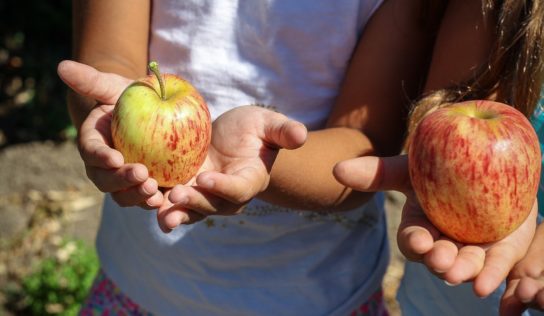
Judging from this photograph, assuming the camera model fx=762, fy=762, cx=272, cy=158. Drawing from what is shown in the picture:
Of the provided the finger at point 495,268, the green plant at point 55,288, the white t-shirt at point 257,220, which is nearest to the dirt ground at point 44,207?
the green plant at point 55,288

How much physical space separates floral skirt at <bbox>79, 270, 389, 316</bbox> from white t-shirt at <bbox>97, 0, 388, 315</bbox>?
0.03m

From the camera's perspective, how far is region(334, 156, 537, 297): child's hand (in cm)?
127

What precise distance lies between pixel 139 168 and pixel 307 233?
0.59 meters

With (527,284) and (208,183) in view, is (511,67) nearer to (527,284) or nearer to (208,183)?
(527,284)

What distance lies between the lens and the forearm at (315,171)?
163cm

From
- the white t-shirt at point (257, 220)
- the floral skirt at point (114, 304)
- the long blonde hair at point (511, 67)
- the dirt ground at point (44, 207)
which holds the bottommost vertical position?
the dirt ground at point (44, 207)

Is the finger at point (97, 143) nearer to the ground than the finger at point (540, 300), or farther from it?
nearer to the ground

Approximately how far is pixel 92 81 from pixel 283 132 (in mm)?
420

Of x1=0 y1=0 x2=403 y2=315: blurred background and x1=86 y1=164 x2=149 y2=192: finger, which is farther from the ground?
x1=86 y1=164 x2=149 y2=192: finger

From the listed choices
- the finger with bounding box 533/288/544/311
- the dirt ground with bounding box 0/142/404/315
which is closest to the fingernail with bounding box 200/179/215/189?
the finger with bounding box 533/288/544/311

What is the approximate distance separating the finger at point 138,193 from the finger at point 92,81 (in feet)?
0.79

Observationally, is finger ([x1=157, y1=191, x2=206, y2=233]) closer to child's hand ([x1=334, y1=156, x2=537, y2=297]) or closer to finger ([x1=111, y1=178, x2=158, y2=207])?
finger ([x1=111, y1=178, x2=158, y2=207])

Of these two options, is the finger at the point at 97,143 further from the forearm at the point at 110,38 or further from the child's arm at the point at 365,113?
the child's arm at the point at 365,113

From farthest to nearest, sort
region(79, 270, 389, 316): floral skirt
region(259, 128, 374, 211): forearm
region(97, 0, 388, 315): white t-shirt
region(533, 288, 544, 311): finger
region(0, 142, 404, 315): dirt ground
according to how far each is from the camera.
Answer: region(0, 142, 404, 315): dirt ground, region(79, 270, 389, 316): floral skirt, region(97, 0, 388, 315): white t-shirt, region(259, 128, 374, 211): forearm, region(533, 288, 544, 311): finger
